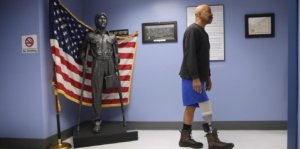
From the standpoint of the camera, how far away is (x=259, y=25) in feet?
12.9

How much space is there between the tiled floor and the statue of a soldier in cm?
60

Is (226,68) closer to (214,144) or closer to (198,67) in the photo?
(198,67)

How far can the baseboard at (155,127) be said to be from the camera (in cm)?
340

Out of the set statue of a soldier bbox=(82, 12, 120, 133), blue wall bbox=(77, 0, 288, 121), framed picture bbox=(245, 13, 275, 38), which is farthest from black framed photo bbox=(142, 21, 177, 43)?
framed picture bbox=(245, 13, 275, 38)

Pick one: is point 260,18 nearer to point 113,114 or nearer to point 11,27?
point 113,114

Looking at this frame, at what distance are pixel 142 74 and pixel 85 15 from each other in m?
1.26

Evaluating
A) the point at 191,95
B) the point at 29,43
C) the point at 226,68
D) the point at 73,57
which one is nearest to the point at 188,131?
the point at 191,95

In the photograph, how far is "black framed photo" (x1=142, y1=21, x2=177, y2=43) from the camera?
4117mm

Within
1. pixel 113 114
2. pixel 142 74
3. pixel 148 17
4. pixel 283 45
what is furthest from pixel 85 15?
pixel 283 45

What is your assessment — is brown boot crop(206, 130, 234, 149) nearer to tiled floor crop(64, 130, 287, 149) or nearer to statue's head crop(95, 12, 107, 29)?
tiled floor crop(64, 130, 287, 149)

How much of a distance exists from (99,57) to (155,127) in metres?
1.31

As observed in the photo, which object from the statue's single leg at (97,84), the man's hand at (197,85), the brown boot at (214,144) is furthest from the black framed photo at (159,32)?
the brown boot at (214,144)

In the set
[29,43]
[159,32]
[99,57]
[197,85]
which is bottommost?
[197,85]

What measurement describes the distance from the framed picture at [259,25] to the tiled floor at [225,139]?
4.30ft
